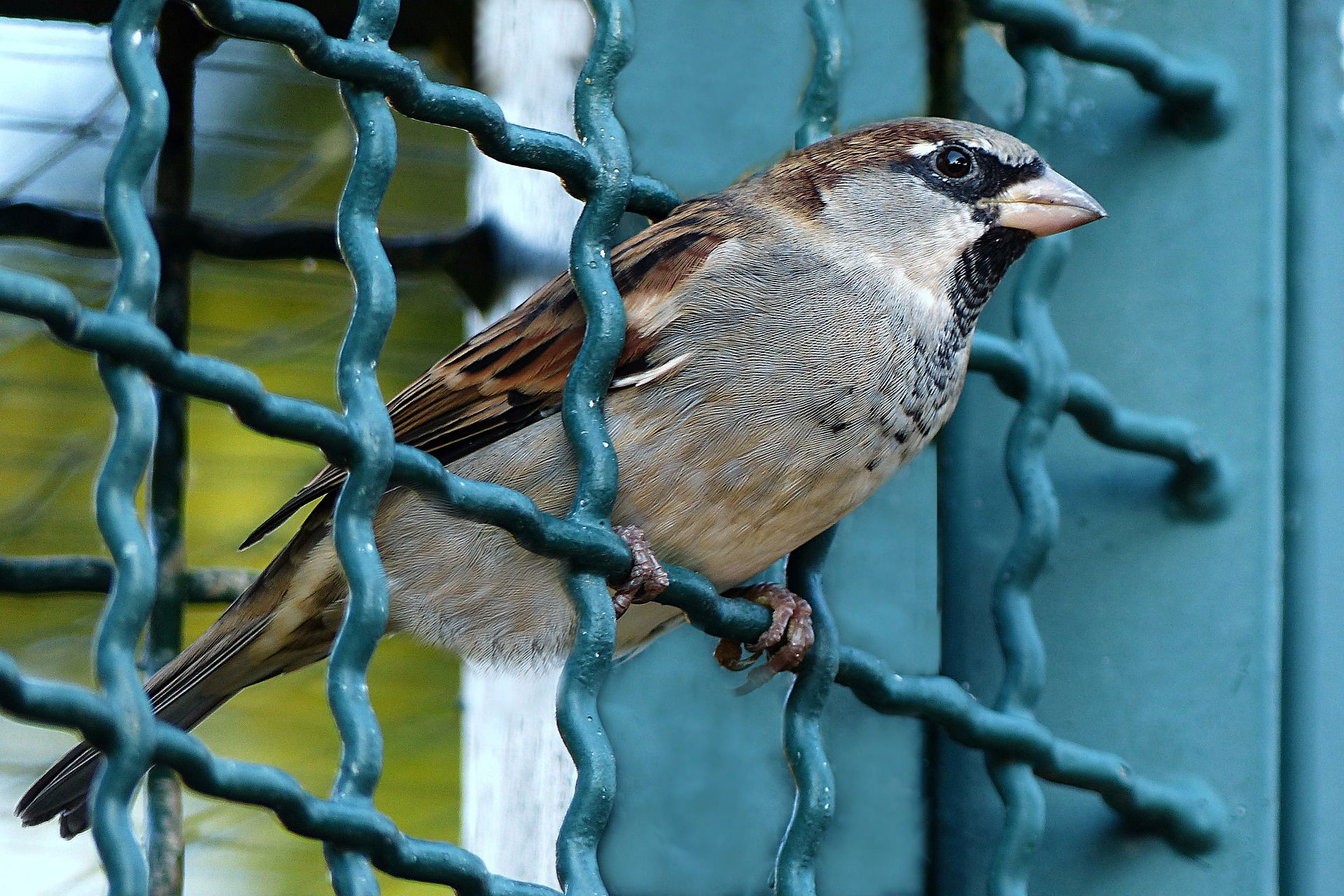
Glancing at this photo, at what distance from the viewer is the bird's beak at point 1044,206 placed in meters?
2.39

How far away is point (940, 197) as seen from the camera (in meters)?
2.47

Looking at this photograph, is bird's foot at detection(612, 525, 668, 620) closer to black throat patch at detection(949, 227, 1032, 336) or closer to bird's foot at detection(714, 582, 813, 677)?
bird's foot at detection(714, 582, 813, 677)

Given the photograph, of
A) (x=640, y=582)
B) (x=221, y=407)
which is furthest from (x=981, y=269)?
(x=221, y=407)

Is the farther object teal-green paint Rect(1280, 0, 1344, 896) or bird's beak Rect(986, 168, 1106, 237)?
teal-green paint Rect(1280, 0, 1344, 896)

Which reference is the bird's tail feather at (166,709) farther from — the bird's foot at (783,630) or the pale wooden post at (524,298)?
the bird's foot at (783,630)

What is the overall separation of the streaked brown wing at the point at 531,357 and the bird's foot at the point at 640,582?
253 millimetres

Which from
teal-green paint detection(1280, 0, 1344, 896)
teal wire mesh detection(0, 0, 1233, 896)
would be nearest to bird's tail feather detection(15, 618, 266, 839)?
teal wire mesh detection(0, 0, 1233, 896)

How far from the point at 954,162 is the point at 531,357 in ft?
2.35

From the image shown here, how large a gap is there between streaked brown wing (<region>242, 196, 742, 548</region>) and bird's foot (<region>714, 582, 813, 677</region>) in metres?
0.35

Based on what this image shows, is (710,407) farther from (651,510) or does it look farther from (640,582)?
(640,582)

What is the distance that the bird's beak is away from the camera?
7.83ft

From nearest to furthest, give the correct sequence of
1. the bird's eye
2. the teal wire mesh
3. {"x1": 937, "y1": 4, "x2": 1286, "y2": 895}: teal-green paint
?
the teal wire mesh < the bird's eye < {"x1": 937, "y1": 4, "x2": 1286, "y2": 895}: teal-green paint

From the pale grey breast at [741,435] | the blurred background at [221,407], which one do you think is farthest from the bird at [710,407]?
the blurred background at [221,407]

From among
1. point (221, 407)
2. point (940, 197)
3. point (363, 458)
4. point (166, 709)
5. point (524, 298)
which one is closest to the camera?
point (363, 458)
